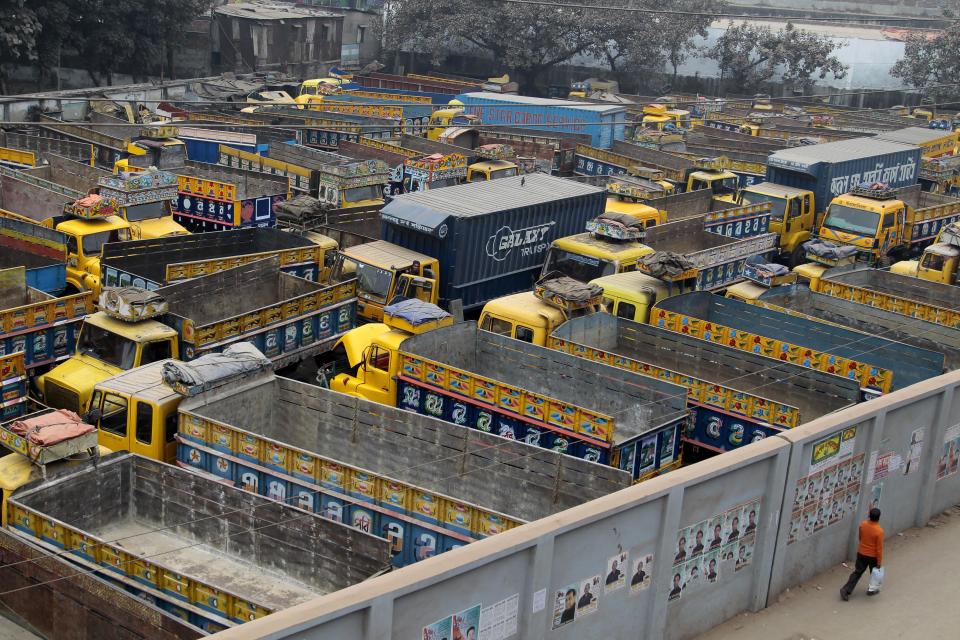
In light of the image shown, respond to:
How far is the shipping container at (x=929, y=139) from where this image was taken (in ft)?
132

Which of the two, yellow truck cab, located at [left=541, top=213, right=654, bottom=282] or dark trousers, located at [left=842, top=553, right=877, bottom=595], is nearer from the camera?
dark trousers, located at [left=842, top=553, right=877, bottom=595]

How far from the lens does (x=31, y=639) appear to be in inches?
443

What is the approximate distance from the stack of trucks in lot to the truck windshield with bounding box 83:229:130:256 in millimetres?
55

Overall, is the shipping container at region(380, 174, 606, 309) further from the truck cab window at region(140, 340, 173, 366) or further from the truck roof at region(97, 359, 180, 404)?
the truck roof at region(97, 359, 180, 404)

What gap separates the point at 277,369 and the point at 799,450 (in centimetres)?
1012

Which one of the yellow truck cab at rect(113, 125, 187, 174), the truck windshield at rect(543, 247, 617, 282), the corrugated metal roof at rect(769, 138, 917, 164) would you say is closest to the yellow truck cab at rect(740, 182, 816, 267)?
the corrugated metal roof at rect(769, 138, 917, 164)

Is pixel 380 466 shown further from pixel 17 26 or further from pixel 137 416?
pixel 17 26

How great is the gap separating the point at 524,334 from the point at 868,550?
8194 mm

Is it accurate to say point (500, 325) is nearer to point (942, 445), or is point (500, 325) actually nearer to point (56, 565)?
point (942, 445)

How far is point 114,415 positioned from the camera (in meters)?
14.4

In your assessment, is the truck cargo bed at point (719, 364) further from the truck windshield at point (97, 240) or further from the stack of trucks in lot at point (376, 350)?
the truck windshield at point (97, 240)

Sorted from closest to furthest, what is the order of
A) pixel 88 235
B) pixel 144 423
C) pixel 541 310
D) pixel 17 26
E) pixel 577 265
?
pixel 144 423
pixel 541 310
pixel 88 235
pixel 577 265
pixel 17 26

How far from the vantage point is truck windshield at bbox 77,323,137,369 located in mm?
16422

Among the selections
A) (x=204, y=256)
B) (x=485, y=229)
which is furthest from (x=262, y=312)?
(x=485, y=229)
